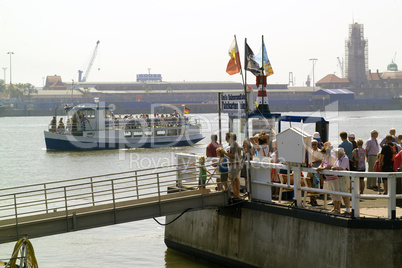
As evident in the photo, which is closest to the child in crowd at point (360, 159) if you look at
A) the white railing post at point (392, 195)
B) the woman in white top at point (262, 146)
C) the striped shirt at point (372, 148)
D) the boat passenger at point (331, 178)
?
the woman in white top at point (262, 146)

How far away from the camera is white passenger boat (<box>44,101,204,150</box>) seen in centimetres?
5759

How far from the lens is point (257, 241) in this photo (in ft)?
41.8

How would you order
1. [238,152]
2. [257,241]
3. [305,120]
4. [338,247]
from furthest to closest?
[305,120] → [238,152] → [257,241] → [338,247]

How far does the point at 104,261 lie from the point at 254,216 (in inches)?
236

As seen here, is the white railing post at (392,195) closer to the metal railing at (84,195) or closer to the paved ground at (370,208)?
the paved ground at (370,208)

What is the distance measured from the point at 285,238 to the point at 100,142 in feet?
156

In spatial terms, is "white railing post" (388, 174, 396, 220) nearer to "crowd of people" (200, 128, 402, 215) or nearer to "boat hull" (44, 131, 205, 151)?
"crowd of people" (200, 128, 402, 215)

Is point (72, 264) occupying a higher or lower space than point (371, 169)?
lower

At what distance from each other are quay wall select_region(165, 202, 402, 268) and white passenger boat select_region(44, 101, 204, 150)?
141 ft

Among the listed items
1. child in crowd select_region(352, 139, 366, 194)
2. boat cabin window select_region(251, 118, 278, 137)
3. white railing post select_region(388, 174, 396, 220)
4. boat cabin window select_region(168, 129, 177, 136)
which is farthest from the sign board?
boat cabin window select_region(168, 129, 177, 136)

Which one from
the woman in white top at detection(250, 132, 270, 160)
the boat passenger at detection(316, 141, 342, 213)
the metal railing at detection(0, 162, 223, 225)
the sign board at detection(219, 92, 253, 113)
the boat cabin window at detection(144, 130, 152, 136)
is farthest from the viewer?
the boat cabin window at detection(144, 130, 152, 136)

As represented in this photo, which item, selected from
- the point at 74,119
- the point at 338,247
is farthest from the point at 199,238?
the point at 74,119

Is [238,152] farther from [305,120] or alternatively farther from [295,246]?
[305,120]

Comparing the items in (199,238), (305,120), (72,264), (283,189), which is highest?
(305,120)
